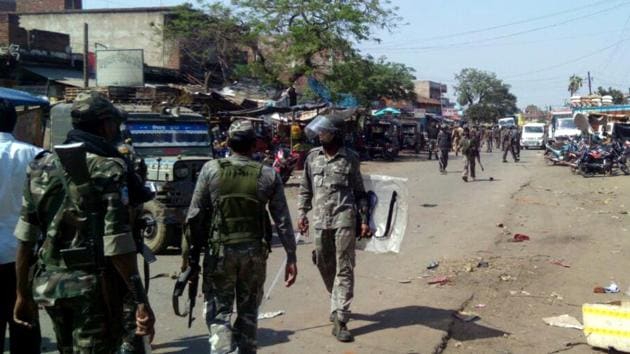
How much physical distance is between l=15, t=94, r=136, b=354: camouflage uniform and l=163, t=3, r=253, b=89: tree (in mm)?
27222

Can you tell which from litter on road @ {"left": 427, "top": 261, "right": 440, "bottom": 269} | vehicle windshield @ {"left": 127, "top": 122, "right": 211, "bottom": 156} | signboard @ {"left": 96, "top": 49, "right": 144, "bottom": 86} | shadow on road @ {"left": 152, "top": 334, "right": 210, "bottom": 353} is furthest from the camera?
signboard @ {"left": 96, "top": 49, "right": 144, "bottom": 86}

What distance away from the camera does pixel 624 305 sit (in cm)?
537

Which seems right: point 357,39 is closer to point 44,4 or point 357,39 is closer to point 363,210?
point 44,4

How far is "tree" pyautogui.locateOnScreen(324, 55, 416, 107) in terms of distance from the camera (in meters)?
30.8

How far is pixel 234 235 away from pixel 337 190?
172 cm

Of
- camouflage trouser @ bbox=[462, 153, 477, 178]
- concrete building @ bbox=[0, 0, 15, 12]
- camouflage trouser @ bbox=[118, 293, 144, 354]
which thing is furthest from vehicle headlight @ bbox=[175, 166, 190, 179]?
concrete building @ bbox=[0, 0, 15, 12]

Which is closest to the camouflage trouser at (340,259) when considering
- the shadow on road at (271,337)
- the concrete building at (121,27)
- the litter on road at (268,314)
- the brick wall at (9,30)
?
the shadow on road at (271,337)

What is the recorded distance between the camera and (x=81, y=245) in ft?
10.2

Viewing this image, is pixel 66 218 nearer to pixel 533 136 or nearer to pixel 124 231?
pixel 124 231

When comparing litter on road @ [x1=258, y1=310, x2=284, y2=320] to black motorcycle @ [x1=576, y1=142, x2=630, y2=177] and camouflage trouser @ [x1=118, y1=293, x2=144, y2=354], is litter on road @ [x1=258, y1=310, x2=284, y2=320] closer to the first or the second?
camouflage trouser @ [x1=118, y1=293, x2=144, y2=354]

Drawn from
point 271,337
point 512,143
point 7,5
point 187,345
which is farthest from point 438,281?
point 7,5

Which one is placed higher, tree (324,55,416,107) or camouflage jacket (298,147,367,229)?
tree (324,55,416,107)

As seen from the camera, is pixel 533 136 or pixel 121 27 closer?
pixel 121 27

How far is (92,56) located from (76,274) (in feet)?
87.2
